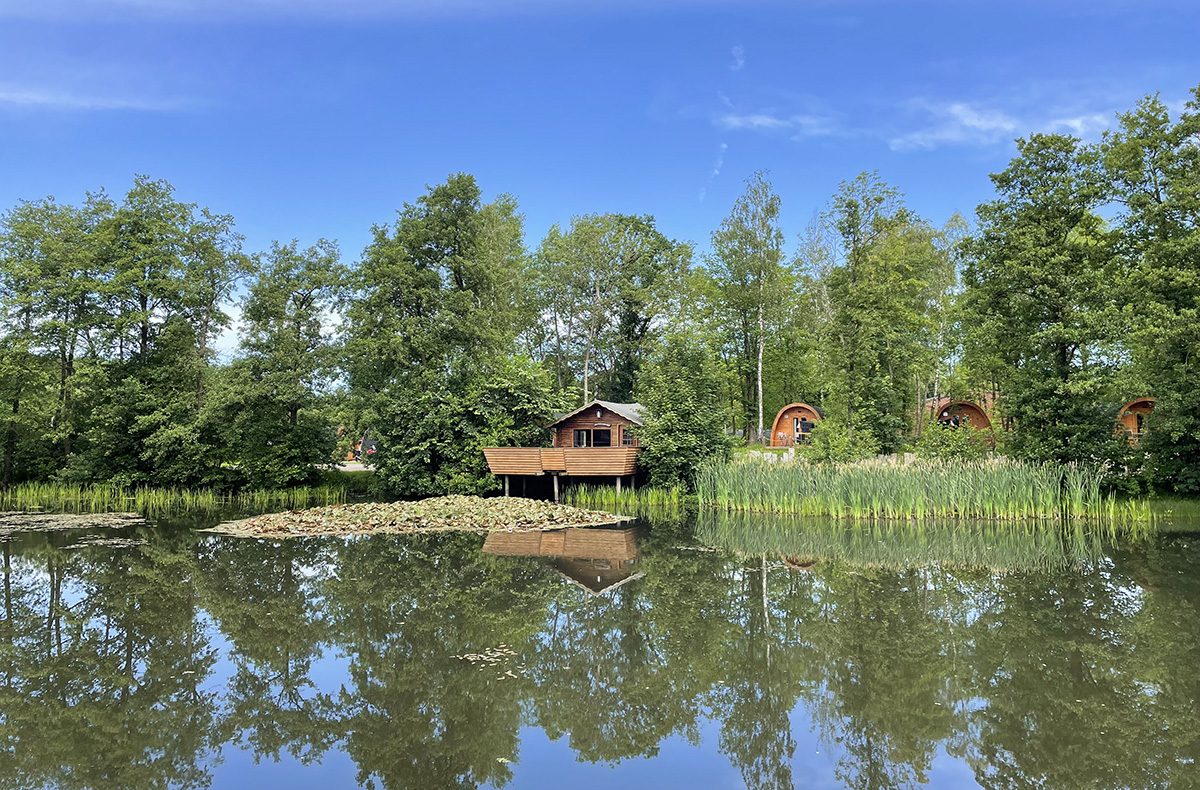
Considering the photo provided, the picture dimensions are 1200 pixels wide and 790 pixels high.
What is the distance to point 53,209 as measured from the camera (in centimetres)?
2834

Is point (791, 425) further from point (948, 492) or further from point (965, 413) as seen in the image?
point (948, 492)

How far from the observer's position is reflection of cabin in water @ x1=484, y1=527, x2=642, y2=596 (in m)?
12.7

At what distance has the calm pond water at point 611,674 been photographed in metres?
5.82

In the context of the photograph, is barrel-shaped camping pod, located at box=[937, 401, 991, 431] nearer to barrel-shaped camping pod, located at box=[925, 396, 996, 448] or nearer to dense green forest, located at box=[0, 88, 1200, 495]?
barrel-shaped camping pod, located at box=[925, 396, 996, 448]

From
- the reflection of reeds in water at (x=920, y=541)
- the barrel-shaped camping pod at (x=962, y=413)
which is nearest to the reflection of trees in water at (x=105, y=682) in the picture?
the reflection of reeds in water at (x=920, y=541)

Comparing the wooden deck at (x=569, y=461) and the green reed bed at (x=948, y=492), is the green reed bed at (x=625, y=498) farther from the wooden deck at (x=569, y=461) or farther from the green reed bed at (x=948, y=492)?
the green reed bed at (x=948, y=492)

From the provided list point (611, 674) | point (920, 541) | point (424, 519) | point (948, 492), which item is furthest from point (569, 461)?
point (611, 674)

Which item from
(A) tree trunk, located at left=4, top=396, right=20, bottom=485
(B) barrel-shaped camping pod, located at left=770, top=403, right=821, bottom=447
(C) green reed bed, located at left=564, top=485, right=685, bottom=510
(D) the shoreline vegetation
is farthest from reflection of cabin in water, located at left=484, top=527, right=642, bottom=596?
(A) tree trunk, located at left=4, top=396, right=20, bottom=485

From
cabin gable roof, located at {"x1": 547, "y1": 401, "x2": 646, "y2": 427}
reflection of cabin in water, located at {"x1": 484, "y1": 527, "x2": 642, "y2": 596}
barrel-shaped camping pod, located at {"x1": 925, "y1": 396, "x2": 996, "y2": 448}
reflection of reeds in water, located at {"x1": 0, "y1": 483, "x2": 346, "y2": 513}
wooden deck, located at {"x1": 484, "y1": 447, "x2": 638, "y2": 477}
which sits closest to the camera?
reflection of cabin in water, located at {"x1": 484, "y1": 527, "x2": 642, "y2": 596}

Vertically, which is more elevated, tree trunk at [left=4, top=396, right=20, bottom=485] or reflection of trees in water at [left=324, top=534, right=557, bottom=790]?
tree trunk at [left=4, top=396, right=20, bottom=485]

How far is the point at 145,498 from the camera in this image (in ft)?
86.2

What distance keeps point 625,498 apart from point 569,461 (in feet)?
7.82

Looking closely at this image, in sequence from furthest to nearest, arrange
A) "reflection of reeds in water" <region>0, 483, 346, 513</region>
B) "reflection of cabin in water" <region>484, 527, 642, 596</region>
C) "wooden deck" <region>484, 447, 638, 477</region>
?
"reflection of reeds in water" <region>0, 483, 346, 513</region> → "wooden deck" <region>484, 447, 638, 477</region> → "reflection of cabin in water" <region>484, 527, 642, 596</region>

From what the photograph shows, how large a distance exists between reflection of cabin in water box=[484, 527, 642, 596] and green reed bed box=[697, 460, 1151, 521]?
595 cm
